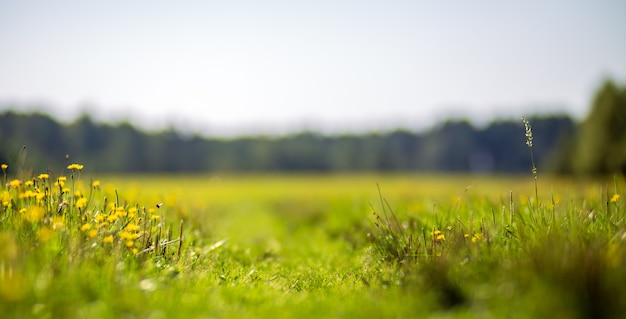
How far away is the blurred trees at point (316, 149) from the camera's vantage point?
6681 cm

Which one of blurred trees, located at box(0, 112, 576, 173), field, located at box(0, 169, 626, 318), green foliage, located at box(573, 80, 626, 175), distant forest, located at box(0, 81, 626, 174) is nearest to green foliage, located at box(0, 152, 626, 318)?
field, located at box(0, 169, 626, 318)

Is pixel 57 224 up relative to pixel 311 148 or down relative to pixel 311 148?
down

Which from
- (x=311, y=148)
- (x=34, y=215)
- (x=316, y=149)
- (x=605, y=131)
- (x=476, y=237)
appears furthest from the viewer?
(x=316, y=149)

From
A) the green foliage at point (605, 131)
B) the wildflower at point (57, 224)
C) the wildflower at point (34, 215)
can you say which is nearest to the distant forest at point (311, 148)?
the green foliage at point (605, 131)

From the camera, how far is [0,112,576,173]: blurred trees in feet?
219

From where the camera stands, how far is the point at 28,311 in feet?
10.4

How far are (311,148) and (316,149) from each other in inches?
83.1

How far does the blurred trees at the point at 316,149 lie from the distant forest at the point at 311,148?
6.9 inches

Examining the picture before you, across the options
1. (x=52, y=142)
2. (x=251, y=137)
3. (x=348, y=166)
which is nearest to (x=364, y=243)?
(x=52, y=142)

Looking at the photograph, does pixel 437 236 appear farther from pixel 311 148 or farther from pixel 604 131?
pixel 311 148

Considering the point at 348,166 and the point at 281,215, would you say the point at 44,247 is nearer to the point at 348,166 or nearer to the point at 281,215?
the point at 281,215

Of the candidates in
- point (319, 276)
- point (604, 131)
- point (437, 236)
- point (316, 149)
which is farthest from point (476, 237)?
point (316, 149)

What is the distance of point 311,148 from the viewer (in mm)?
97562

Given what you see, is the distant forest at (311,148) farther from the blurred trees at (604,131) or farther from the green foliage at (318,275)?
the green foliage at (318,275)
